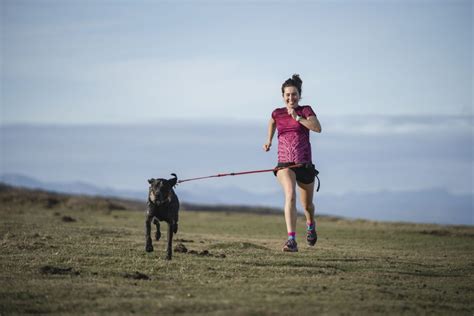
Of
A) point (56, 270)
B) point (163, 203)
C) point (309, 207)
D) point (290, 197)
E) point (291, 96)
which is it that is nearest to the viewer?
point (56, 270)

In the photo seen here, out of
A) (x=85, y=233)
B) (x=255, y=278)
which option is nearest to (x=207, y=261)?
(x=255, y=278)

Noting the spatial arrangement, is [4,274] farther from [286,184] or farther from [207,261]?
[286,184]

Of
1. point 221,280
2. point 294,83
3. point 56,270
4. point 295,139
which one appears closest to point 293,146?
point 295,139

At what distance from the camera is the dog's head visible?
48.7ft

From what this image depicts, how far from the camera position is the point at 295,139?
15.2m

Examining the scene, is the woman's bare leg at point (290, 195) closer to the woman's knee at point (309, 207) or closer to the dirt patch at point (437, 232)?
the woman's knee at point (309, 207)

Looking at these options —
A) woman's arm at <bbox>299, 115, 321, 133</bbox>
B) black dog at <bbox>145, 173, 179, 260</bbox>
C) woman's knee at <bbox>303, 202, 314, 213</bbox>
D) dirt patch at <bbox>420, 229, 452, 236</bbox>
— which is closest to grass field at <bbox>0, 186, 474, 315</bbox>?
black dog at <bbox>145, 173, 179, 260</bbox>

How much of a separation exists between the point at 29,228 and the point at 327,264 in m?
→ 12.5

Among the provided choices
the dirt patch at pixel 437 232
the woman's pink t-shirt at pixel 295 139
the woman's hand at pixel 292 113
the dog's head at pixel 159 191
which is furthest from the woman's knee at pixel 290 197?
the dirt patch at pixel 437 232

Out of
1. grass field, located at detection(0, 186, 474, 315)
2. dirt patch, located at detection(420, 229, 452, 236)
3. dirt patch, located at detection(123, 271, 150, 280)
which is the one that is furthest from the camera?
→ dirt patch, located at detection(420, 229, 452, 236)

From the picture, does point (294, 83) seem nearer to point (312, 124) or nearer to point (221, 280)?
Answer: point (312, 124)

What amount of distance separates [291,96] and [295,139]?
0.94 meters

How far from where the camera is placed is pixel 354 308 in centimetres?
1015

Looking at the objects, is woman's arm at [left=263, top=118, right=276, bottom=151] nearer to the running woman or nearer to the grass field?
the running woman
